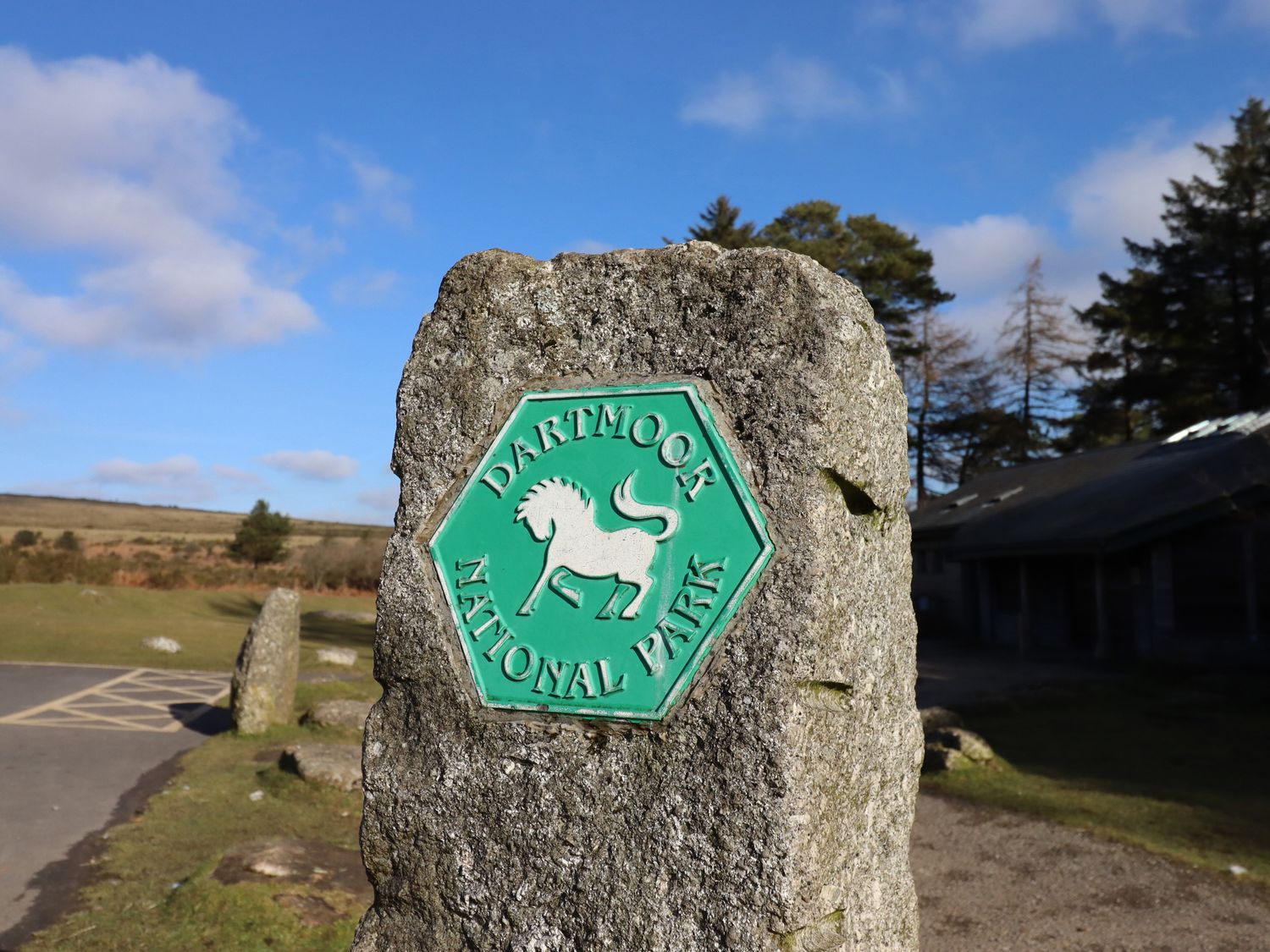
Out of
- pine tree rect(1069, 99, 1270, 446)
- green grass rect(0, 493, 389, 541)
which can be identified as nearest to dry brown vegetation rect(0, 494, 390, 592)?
green grass rect(0, 493, 389, 541)

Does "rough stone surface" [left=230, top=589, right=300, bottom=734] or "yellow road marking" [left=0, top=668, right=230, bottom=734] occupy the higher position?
"rough stone surface" [left=230, top=589, right=300, bottom=734]

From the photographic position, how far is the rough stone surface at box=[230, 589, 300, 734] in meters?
10.4

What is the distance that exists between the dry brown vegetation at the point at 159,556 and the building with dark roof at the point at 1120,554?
43.8ft

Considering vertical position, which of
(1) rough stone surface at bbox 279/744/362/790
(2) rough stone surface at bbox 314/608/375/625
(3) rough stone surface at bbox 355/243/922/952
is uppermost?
(3) rough stone surface at bbox 355/243/922/952

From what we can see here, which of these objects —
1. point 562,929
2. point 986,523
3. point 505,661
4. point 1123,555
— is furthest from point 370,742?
point 986,523

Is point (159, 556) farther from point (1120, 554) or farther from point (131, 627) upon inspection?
point (1120, 554)

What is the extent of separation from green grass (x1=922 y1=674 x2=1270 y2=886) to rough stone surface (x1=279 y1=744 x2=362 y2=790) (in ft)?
15.6

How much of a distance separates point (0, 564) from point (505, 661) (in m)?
28.9

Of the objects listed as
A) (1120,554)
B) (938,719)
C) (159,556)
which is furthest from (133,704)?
(159,556)

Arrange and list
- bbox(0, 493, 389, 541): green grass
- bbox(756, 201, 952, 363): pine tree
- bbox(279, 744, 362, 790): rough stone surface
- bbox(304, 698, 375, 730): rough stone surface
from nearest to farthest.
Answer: bbox(279, 744, 362, 790): rough stone surface
bbox(304, 698, 375, 730): rough stone surface
bbox(756, 201, 952, 363): pine tree
bbox(0, 493, 389, 541): green grass

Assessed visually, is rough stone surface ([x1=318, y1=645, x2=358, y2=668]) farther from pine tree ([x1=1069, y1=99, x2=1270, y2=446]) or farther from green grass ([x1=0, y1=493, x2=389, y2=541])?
green grass ([x1=0, y1=493, x2=389, y2=541])

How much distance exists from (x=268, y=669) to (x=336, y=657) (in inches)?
236

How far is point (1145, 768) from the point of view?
934cm

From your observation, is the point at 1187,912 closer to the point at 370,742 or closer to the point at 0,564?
the point at 370,742
